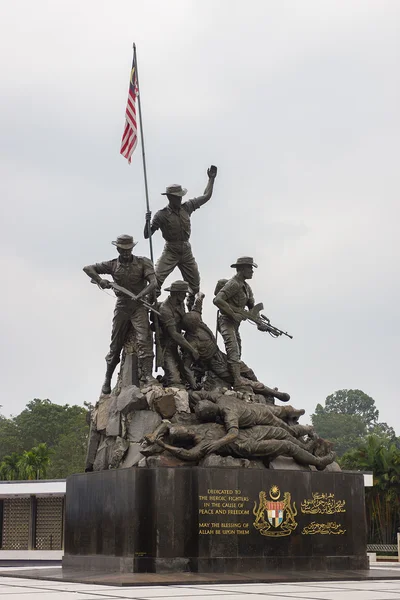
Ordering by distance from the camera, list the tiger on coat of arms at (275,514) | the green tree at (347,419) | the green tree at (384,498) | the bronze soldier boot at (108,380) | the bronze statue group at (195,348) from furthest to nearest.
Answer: the green tree at (347,419), the green tree at (384,498), the bronze soldier boot at (108,380), the bronze statue group at (195,348), the tiger on coat of arms at (275,514)

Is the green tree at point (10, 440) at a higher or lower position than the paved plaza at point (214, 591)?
higher

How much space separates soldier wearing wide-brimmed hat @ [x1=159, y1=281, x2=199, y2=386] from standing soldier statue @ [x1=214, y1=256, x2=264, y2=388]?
2.59 feet

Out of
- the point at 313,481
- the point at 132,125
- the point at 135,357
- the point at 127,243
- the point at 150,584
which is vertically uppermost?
the point at 132,125

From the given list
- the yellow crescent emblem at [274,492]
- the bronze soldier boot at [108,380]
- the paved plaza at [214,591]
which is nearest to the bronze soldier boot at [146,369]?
the bronze soldier boot at [108,380]

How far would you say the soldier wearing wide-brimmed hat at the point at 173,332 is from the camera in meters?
16.0

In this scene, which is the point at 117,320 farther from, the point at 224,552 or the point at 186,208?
the point at 224,552

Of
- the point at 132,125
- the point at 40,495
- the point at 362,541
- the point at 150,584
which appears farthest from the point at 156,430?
the point at 40,495

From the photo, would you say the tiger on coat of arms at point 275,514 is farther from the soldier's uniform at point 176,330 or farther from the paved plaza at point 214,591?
the soldier's uniform at point 176,330

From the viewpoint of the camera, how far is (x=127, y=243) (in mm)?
15898

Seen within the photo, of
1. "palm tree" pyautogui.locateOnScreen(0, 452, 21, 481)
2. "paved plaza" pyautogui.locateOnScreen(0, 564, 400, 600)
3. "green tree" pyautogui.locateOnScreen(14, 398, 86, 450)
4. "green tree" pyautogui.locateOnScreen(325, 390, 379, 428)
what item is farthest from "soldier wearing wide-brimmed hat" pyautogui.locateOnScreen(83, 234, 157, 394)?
"green tree" pyautogui.locateOnScreen(325, 390, 379, 428)

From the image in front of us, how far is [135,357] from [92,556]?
138 inches

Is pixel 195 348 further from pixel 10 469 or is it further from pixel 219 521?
pixel 10 469

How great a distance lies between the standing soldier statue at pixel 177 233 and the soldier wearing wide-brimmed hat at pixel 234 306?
727 mm

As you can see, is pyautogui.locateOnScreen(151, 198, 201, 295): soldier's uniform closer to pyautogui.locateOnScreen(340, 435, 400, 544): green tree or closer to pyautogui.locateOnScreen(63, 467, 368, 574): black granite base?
pyautogui.locateOnScreen(63, 467, 368, 574): black granite base
